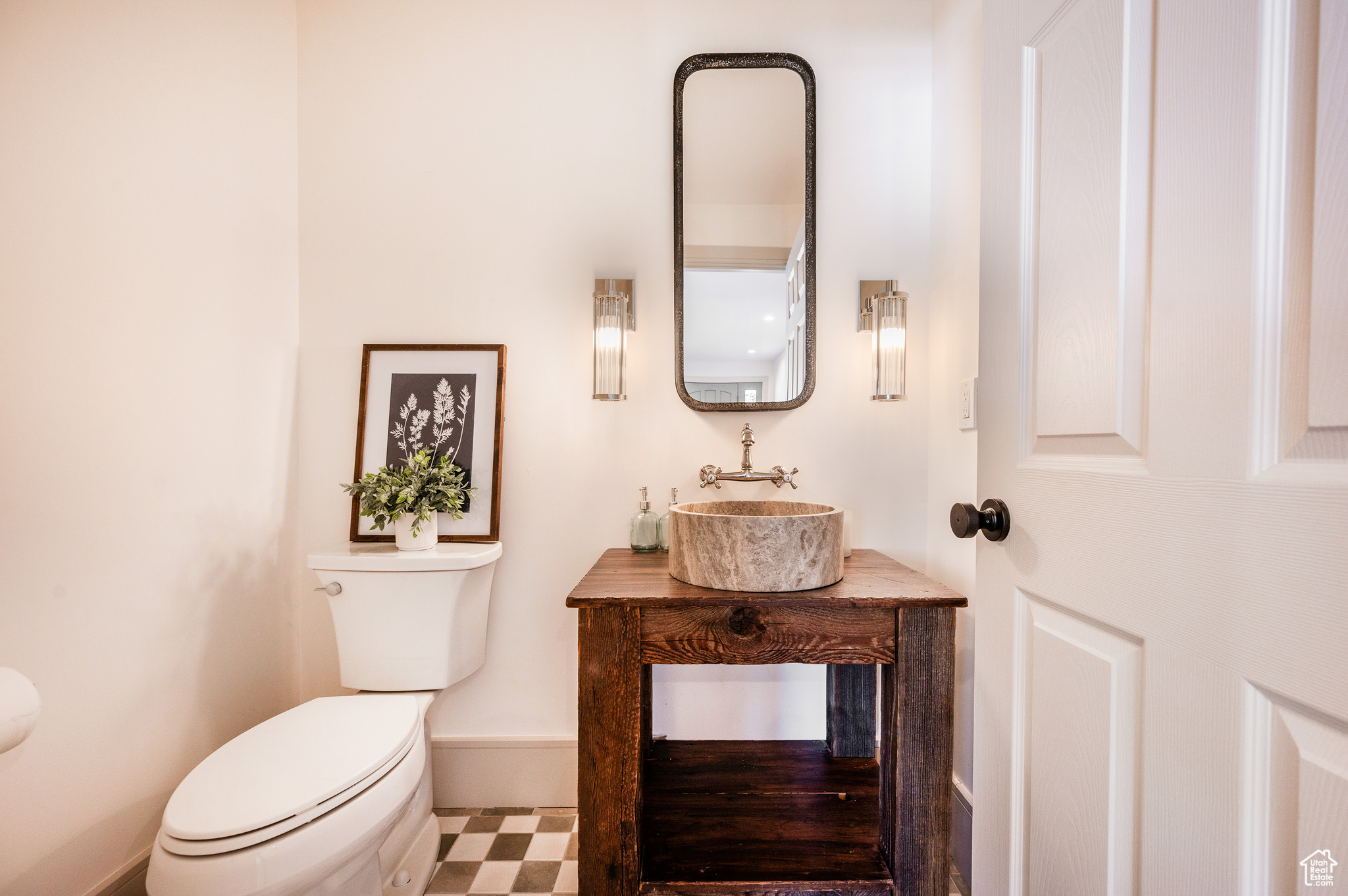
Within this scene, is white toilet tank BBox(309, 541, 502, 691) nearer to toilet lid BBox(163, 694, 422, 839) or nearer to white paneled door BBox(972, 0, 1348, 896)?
toilet lid BBox(163, 694, 422, 839)

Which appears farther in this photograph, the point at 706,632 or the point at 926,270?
the point at 926,270

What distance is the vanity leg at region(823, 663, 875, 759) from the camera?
1367 mm

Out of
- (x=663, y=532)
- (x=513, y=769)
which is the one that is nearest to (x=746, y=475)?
(x=663, y=532)

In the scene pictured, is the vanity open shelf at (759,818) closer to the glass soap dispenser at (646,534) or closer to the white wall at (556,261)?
the white wall at (556,261)

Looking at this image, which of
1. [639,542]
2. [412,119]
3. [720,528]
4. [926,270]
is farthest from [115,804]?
[926,270]

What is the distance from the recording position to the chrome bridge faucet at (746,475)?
1.42 meters

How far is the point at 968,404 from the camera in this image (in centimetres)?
129

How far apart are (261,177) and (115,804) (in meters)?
1.41

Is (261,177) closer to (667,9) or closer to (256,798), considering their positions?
(667,9)

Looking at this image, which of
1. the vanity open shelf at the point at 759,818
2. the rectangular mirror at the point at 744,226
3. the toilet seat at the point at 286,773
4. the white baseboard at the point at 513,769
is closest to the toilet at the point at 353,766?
the toilet seat at the point at 286,773

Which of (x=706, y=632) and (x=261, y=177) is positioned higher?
(x=261, y=177)

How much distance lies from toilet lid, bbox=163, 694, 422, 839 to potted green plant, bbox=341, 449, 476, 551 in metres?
0.37

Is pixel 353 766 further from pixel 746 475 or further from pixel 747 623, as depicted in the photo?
pixel 746 475

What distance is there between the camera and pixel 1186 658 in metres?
0.51
